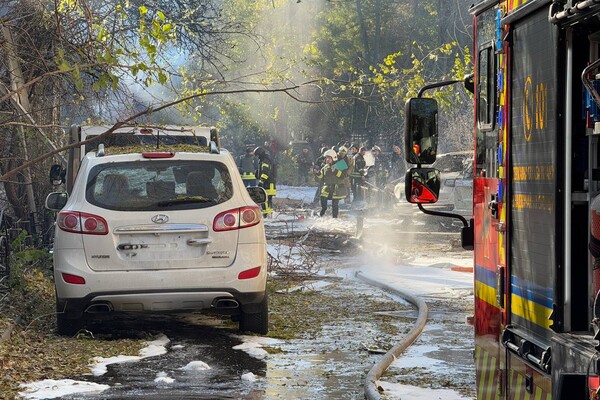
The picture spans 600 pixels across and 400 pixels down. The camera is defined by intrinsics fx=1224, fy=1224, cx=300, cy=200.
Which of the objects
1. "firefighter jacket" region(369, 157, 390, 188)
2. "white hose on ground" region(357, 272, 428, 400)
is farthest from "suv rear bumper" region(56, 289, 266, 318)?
"firefighter jacket" region(369, 157, 390, 188)

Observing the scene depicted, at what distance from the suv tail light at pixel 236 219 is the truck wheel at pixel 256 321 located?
0.71 meters

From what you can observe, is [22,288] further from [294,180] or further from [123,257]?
[294,180]

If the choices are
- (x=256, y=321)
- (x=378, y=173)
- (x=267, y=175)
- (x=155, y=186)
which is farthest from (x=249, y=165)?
(x=155, y=186)

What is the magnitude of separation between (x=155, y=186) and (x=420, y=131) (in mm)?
5233

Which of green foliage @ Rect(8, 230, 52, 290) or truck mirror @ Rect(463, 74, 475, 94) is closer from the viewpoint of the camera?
truck mirror @ Rect(463, 74, 475, 94)

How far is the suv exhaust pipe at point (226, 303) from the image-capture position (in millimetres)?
10547

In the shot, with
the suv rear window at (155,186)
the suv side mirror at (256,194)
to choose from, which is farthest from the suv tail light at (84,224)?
the suv side mirror at (256,194)

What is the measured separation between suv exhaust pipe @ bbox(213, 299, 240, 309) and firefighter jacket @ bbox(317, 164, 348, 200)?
20.3m

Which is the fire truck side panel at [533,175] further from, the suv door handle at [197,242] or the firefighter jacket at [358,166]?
the firefighter jacket at [358,166]

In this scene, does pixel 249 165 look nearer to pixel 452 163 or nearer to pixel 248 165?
pixel 248 165

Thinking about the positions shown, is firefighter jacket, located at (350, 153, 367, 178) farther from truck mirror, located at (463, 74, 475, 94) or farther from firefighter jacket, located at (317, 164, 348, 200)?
truck mirror, located at (463, 74, 475, 94)

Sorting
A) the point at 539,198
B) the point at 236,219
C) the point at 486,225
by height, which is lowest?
the point at 236,219

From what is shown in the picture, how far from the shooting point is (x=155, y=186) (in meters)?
10.7

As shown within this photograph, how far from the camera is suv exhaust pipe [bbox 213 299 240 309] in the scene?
10.5m
